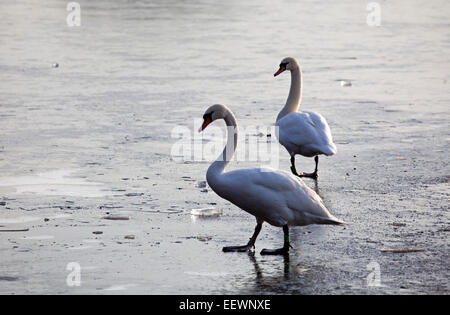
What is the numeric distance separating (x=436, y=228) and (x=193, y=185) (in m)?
2.65

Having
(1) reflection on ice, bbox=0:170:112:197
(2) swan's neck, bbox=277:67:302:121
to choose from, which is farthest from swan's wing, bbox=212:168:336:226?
(2) swan's neck, bbox=277:67:302:121

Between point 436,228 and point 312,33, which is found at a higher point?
point 312,33

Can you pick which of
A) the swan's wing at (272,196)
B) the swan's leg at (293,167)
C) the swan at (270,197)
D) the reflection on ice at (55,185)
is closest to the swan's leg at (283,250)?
the swan at (270,197)

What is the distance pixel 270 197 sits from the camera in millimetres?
7469

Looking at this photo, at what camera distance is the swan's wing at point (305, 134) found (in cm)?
998

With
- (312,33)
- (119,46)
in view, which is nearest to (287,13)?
(312,33)

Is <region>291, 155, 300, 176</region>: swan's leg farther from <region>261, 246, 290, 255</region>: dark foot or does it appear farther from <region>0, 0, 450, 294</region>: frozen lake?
<region>261, 246, 290, 255</region>: dark foot

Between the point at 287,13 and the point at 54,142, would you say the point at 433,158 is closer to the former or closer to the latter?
the point at 54,142

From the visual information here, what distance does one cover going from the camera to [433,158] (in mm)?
10828

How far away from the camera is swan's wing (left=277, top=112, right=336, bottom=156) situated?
9.98m

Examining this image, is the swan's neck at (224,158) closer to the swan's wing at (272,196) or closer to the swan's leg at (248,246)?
the swan's wing at (272,196)

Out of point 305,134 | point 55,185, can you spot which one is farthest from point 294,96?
point 55,185

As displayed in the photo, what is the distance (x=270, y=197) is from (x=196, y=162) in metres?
3.33

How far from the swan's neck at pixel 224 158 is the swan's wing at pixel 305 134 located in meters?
2.06
